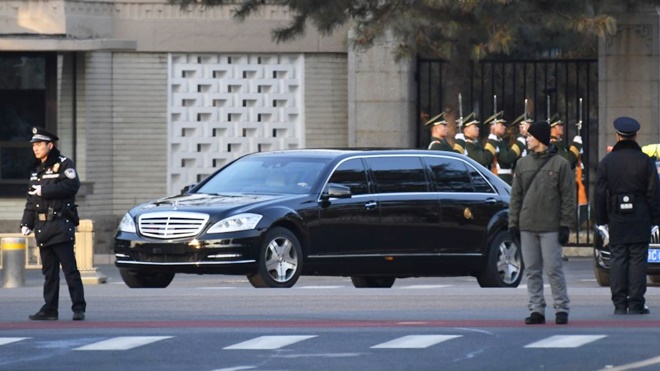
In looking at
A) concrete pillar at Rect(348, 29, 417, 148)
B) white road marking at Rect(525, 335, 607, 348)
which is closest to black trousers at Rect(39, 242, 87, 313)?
white road marking at Rect(525, 335, 607, 348)

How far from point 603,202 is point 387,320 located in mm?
2169

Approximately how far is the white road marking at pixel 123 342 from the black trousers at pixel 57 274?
139 centimetres

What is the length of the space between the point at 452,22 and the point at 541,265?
37.9 ft

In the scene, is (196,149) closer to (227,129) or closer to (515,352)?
(227,129)

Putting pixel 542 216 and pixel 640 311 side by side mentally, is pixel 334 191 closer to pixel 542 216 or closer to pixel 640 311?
pixel 640 311

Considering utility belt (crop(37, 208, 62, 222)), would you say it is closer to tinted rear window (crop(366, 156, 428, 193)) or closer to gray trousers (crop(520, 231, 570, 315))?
gray trousers (crop(520, 231, 570, 315))

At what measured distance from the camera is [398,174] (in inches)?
818

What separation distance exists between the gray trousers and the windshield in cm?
467

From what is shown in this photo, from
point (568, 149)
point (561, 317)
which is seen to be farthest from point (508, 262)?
point (568, 149)

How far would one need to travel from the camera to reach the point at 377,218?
20.3 meters

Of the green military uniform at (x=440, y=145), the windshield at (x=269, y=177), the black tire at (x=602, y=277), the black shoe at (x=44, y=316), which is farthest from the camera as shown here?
the green military uniform at (x=440, y=145)

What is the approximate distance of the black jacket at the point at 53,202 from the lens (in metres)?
16.2

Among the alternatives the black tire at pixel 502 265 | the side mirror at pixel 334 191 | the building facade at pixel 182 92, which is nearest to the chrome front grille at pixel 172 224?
the side mirror at pixel 334 191

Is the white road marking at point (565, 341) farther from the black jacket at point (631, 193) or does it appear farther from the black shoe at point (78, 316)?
the black shoe at point (78, 316)
